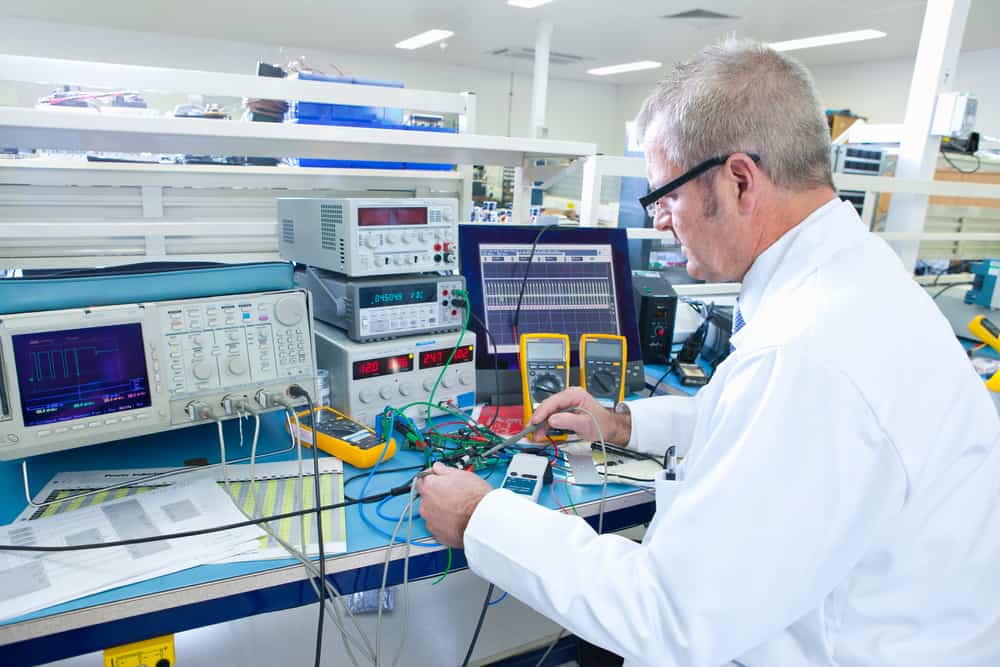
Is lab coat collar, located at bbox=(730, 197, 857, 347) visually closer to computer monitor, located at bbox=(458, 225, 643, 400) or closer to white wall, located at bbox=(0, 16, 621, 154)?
computer monitor, located at bbox=(458, 225, 643, 400)

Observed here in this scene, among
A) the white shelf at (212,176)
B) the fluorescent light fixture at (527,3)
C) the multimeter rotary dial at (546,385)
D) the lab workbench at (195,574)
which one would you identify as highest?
the fluorescent light fixture at (527,3)

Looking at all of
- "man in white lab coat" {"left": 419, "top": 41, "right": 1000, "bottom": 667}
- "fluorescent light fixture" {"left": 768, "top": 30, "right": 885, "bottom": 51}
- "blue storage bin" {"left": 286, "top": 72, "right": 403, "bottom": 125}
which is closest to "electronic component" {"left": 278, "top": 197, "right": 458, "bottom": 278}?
"man in white lab coat" {"left": 419, "top": 41, "right": 1000, "bottom": 667}

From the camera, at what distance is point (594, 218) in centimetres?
196

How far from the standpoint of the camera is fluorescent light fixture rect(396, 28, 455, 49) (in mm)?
7711

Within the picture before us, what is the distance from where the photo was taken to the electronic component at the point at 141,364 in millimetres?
917

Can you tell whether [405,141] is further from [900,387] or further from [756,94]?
[900,387]

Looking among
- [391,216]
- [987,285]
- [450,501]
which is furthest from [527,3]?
[450,501]

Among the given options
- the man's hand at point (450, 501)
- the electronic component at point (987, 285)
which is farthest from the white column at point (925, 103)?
the man's hand at point (450, 501)

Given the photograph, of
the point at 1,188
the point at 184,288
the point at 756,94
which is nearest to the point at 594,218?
the point at 756,94

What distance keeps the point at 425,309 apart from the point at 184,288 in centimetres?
51

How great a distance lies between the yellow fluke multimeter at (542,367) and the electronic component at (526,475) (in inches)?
7.1

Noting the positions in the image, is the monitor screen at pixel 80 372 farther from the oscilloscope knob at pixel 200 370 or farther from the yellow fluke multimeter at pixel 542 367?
the yellow fluke multimeter at pixel 542 367

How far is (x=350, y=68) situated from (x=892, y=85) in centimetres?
753

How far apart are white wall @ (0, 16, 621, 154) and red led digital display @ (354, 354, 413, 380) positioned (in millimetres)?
6779
